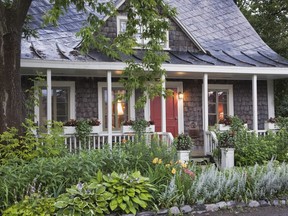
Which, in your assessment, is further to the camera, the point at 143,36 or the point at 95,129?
the point at 95,129

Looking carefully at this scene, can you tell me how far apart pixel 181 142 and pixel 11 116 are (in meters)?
4.21

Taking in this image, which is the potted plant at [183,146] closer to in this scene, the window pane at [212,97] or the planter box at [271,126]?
the window pane at [212,97]

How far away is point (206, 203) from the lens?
18.5 ft

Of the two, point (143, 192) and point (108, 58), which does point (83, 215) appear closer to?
point (143, 192)

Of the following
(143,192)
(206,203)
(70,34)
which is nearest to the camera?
(143,192)

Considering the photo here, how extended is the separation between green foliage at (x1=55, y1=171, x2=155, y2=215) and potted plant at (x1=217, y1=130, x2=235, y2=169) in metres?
4.49

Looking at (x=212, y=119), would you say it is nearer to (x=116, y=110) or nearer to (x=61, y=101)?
(x=116, y=110)

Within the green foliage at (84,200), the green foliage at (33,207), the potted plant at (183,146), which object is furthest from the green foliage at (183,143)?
the green foliage at (33,207)

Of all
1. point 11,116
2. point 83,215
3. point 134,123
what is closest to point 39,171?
point 83,215

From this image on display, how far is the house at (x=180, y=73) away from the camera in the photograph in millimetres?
10289

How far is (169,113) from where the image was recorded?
12.5 meters

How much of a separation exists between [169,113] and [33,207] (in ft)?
26.7

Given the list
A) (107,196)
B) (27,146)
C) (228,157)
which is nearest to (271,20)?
(228,157)

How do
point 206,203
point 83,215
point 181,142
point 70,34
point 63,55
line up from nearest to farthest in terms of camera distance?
1. point 83,215
2. point 206,203
3. point 181,142
4. point 63,55
5. point 70,34
